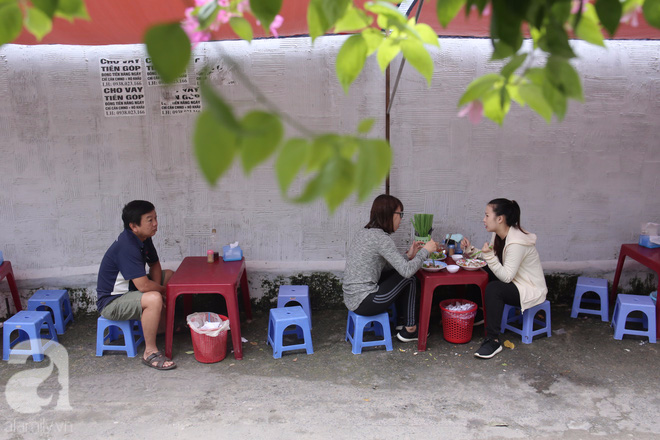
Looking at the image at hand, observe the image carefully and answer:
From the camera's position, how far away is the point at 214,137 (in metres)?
0.68

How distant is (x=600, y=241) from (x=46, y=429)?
5.07 m

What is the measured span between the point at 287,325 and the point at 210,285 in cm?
71

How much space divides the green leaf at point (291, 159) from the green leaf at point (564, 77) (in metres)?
0.58

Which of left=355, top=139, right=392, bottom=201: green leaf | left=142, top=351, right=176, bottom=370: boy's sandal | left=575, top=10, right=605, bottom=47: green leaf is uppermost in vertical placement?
left=575, top=10, right=605, bottom=47: green leaf

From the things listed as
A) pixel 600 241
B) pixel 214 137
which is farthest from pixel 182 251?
pixel 214 137

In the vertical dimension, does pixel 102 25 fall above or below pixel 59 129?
above

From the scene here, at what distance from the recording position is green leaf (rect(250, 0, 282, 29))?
1.13 metres

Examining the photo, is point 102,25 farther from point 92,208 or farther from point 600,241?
point 600,241

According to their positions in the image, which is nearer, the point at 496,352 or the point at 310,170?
the point at 310,170

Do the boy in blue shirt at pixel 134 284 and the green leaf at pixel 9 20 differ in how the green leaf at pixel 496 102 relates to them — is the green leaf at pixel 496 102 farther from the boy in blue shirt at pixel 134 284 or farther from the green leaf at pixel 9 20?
the boy in blue shirt at pixel 134 284

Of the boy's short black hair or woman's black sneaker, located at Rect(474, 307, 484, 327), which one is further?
woman's black sneaker, located at Rect(474, 307, 484, 327)

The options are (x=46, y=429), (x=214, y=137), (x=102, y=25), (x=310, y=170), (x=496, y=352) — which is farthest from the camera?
(x=496, y=352)

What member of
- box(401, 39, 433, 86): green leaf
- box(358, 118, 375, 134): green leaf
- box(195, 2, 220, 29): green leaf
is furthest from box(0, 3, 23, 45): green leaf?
box(401, 39, 433, 86): green leaf

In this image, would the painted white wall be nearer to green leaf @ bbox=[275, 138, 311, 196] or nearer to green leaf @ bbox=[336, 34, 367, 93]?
green leaf @ bbox=[336, 34, 367, 93]
